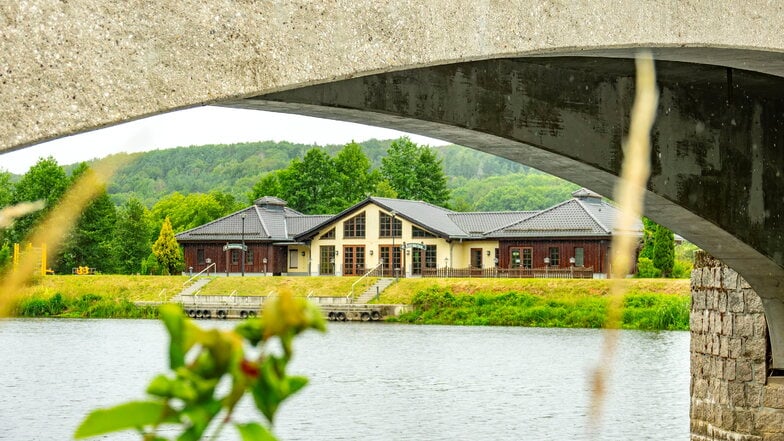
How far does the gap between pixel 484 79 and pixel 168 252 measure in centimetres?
5299

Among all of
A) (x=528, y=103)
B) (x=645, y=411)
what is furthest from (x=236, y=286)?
(x=528, y=103)

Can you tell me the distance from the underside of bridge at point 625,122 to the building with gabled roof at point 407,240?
1665 inches

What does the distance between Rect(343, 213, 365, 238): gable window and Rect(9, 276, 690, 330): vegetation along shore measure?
3.32 meters

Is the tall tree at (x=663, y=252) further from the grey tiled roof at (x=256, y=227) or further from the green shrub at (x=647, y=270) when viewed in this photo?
the grey tiled roof at (x=256, y=227)

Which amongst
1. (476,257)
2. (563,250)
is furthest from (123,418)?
(476,257)

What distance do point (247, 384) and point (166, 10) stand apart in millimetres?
2415

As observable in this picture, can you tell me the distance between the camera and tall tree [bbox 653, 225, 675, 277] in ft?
158

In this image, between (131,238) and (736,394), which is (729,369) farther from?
(131,238)

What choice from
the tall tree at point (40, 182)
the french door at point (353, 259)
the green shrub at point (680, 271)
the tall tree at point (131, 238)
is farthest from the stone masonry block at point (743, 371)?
the french door at point (353, 259)

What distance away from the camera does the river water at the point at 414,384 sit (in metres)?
17.4

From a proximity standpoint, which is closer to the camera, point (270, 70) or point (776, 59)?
point (270, 70)

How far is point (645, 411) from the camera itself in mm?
19125

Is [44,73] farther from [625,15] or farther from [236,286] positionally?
[236,286]

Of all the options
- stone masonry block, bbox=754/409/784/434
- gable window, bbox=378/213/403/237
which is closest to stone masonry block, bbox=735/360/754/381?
stone masonry block, bbox=754/409/784/434
